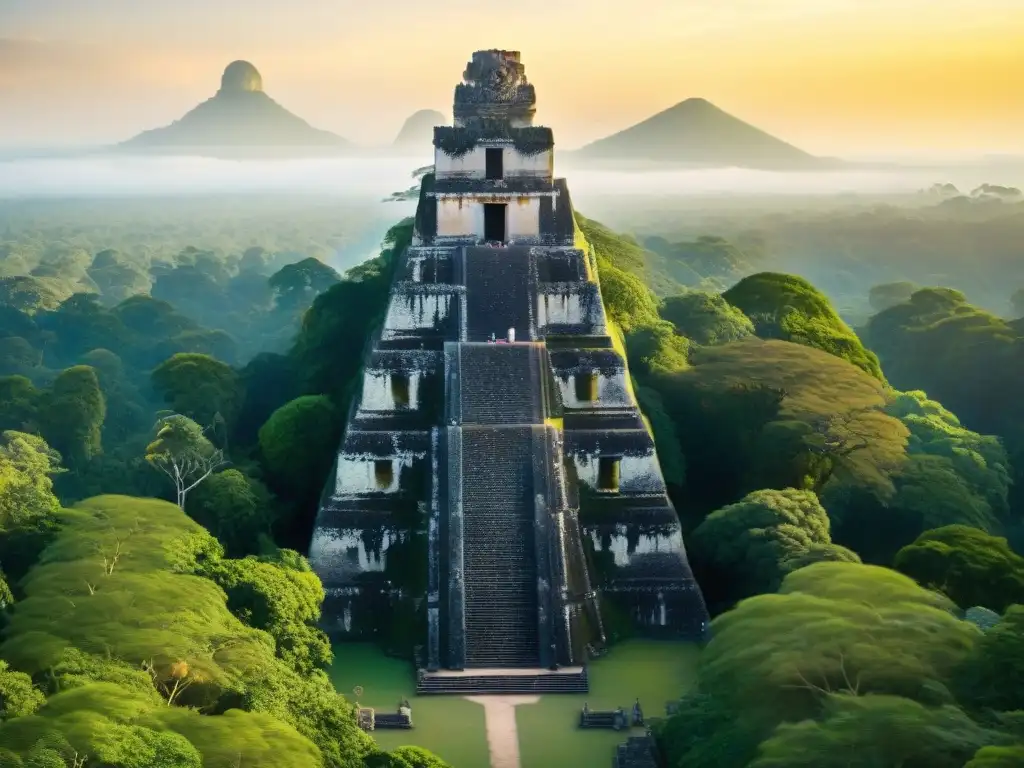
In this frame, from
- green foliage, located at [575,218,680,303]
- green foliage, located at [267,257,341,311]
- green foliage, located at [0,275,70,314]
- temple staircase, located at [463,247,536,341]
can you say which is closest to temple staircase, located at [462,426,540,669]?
temple staircase, located at [463,247,536,341]

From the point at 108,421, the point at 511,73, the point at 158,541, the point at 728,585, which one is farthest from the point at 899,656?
the point at 108,421

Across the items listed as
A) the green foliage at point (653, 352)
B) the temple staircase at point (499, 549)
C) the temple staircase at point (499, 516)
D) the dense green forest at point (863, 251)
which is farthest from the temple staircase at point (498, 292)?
the dense green forest at point (863, 251)

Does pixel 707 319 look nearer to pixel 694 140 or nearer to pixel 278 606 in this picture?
pixel 278 606

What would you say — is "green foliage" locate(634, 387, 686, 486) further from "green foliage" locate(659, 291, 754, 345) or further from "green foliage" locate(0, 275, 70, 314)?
"green foliage" locate(0, 275, 70, 314)

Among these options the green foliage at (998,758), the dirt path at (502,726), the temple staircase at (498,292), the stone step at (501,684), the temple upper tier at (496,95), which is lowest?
the dirt path at (502,726)

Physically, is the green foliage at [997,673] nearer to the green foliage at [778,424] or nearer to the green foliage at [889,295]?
the green foliage at [778,424]

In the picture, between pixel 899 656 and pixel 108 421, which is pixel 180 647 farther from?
pixel 108 421

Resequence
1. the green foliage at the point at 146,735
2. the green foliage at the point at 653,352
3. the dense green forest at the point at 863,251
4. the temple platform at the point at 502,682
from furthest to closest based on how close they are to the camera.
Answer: the dense green forest at the point at 863,251, the green foliage at the point at 653,352, the temple platform at the point at 502,682, the green foliage at the point at 146,735
